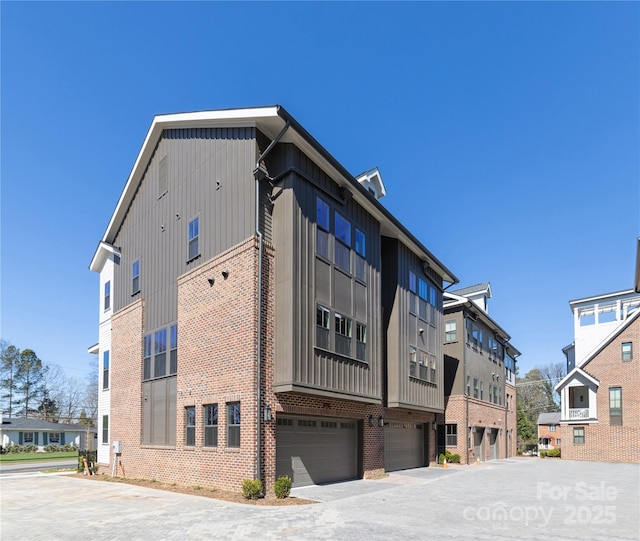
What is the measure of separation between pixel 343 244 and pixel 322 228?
1.37 metres

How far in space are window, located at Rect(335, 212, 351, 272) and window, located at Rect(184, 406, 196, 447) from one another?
6.64 m

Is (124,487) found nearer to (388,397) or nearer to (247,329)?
(247,329)

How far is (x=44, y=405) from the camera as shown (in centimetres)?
6950

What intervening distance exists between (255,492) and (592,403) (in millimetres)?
33350

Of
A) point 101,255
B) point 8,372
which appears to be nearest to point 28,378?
point 8,372

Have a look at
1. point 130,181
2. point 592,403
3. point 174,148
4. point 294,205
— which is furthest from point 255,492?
point 592,403

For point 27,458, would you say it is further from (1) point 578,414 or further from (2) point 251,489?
(1) point 578,414

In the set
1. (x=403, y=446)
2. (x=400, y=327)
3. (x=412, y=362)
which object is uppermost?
(x=400, y=327)

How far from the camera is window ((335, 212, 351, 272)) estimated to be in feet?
57.2

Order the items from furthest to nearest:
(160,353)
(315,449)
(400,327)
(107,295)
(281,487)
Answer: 1. (107,295)
2. (400,327)
3. (160,353)
4. (315,449)
5. (281,487)

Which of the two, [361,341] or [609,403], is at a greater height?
[361,341]

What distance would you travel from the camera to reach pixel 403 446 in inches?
953

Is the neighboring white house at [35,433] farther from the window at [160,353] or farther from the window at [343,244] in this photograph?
the window at [343,244]

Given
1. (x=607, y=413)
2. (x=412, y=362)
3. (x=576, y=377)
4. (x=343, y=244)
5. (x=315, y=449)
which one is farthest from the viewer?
(x=576, y=377)
